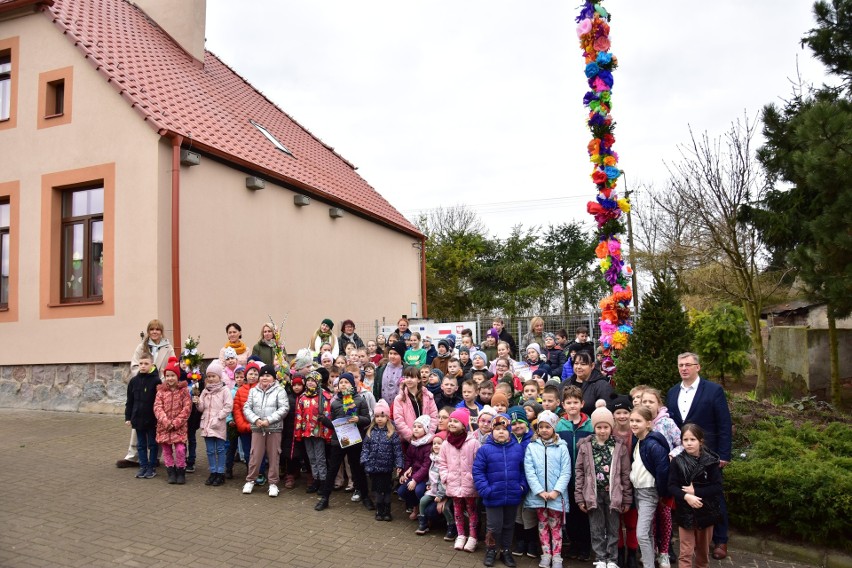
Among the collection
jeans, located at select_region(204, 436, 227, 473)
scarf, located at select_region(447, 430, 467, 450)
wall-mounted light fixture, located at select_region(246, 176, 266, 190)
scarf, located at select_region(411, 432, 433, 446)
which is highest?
wall-mounted light fixture, located at select_region(246, 176, 266, 190)

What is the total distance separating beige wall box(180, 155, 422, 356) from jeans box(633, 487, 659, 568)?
361 inches

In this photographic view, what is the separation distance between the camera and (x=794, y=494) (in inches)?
227

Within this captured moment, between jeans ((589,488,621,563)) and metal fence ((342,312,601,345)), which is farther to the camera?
metal fence ((342,312,601,345))

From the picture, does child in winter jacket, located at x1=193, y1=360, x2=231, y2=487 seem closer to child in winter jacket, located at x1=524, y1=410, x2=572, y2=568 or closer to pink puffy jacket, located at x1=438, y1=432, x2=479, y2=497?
pink puffy jacket, located at x1=438, y1=432, x2=479, y2=497

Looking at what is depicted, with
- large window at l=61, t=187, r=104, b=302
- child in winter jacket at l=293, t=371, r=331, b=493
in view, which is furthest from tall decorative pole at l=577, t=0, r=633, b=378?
large window at l=61, t=187, r=104, b=302

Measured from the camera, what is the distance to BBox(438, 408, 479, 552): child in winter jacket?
19.9 feet

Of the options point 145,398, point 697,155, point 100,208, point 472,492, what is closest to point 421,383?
point 472,492

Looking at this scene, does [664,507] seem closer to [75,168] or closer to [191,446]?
[191,446]

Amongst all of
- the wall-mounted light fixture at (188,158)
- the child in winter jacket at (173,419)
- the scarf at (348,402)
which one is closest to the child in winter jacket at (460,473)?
the scarf at (348,402)

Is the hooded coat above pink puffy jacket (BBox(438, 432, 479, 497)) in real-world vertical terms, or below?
above

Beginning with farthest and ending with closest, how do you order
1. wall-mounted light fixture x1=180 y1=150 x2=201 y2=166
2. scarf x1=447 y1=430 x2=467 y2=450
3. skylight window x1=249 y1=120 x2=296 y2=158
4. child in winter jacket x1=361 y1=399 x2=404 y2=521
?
1. skylight window x1=249 y1=120 x2=296 y2=158
2. wall-mounted light fixture x1=180 y1=150 x2=201 y2=166
3. child in winter jacket x1=361 y1=399 x2=404 y2=521
4. scarf x1=447 y1=430 x2=467 y2=450

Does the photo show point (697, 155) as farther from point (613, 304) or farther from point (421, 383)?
point (421, 383)

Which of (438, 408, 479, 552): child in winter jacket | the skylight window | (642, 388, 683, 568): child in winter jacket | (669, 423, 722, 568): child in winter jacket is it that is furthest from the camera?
the skylight window

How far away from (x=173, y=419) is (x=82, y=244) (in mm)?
6579
